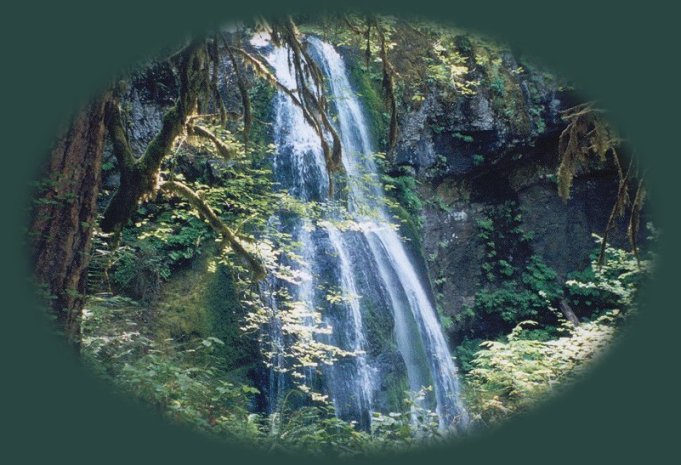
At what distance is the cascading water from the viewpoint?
8.75 m

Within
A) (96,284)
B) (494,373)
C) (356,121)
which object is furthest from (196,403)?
(356,121)

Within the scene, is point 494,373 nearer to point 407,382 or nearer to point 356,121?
point 407,382

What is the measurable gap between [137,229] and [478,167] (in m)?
9.91

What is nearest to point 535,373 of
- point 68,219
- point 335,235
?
point 335,235

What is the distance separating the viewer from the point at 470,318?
14.7 metres

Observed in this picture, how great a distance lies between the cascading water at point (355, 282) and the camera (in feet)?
28.7

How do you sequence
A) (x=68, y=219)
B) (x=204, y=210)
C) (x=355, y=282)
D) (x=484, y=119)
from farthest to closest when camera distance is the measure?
1. (x=484, y=119)
2. (x=355, y=282)
3. (x=204, y=210)
4. (x=68, y=219)

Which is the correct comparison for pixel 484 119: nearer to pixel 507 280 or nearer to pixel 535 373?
pixel 507 280

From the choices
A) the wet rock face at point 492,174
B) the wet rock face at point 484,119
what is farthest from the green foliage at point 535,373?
the wet rock face at point 484,119

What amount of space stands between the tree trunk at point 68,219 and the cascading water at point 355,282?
4.42m

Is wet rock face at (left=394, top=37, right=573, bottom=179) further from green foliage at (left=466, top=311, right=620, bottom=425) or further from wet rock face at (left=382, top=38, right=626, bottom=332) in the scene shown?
green foliage at (left=466, top=311, right=620, bottom=425)

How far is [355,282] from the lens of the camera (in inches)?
386

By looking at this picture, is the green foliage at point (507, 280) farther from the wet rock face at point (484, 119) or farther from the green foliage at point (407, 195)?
the green foliage at point (407, 195)

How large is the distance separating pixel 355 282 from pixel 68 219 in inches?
254
